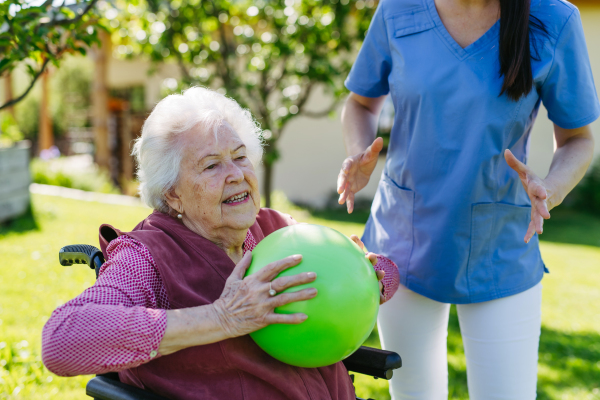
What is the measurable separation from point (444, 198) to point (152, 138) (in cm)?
108

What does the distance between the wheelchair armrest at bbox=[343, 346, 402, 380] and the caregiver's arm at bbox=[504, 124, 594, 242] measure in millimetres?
617

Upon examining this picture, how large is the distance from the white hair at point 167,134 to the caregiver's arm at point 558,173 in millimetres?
1031

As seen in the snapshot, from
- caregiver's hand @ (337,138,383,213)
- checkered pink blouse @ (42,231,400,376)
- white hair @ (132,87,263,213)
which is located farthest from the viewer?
caregiver's hand @ (337,138,383,213)

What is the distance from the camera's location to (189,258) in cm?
170

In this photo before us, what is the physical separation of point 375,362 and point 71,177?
1005 centimetres

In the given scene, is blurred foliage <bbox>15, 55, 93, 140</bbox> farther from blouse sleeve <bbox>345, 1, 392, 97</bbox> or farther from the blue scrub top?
the blue scrub top

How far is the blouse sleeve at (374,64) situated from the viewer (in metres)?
2.03

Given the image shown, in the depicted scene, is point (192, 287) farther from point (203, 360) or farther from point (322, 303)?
point (322, 303)

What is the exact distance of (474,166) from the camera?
1.79 m

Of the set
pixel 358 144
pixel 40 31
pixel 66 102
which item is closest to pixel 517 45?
pixel 358 144

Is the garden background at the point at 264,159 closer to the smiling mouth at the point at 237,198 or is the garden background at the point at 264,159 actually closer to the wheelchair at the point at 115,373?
the wheelchair at the point at 115,373

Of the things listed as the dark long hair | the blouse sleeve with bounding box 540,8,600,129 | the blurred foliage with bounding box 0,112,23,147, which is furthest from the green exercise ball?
the blurred foliage with bounding box 0,112,23,147

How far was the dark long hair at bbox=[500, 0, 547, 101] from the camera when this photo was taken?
1.70 metres

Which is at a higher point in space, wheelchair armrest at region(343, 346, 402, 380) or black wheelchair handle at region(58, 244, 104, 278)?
black wheelchair handle at region(58, 244, 104, 278)
